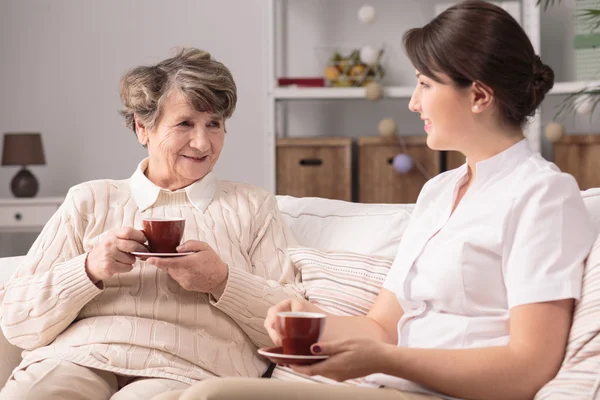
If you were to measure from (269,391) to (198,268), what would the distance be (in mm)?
601

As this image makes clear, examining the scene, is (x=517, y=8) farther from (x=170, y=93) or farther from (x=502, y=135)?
(x=502, y=135)

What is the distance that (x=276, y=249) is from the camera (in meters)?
1.92

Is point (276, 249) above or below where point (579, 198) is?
below

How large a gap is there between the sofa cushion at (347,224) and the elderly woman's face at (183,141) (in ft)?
1.08

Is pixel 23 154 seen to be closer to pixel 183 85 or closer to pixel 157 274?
pixel 183 85

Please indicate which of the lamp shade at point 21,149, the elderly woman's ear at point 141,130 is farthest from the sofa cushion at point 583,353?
the lamp shade at point 21,149

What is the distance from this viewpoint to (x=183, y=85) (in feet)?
6.22

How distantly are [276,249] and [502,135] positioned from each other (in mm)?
713

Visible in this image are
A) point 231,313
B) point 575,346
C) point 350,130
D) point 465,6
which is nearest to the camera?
point 575,346

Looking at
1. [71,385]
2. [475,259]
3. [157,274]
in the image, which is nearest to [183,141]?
[157,274]

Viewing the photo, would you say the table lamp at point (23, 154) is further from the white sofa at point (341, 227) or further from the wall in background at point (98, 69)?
the white sofa at point (341, 227)

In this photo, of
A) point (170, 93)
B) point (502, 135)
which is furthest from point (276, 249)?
point (502, 135)

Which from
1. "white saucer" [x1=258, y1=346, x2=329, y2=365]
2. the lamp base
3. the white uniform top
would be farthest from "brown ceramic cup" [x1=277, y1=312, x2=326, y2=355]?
the lamp base

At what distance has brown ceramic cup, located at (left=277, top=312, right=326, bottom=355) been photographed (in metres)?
1.14
